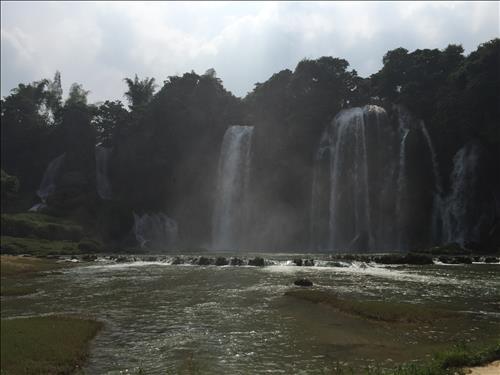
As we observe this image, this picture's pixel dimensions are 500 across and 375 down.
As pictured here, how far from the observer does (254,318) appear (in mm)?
21922

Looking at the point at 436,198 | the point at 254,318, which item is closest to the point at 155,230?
the point at 436,198

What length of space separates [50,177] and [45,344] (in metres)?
101

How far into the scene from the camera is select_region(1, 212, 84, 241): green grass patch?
3250 inches

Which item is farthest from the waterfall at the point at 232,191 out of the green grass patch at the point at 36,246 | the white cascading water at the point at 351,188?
the green grass patch at the point at 36,246

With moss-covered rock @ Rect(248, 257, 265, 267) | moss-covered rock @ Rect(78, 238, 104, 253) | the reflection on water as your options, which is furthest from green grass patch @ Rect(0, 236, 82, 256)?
moss-covered rock @ Rect(248, 257, 265, 267)

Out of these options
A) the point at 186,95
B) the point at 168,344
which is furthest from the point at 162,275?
the point at 186,95

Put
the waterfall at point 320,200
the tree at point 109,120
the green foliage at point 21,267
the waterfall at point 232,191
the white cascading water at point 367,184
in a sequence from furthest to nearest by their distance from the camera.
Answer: the tree at point 109,120 → the waterfall at point 232,191 → the waterfall at point 320,200 → the white cascading water at point 367,184 → the green foliage at point 21,267

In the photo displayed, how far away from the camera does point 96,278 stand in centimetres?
3894

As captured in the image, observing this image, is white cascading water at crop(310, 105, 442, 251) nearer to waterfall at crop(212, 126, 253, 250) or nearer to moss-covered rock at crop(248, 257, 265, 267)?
waterfall at crop(212, 126, 253, 250)

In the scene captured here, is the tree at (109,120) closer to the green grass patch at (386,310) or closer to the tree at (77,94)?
the tree at (77,94)

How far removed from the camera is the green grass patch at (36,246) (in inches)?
2648

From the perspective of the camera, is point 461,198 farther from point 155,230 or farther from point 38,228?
point 38,228

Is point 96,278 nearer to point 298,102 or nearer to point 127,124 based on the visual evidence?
point 298,102

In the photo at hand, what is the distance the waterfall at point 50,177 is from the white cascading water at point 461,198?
82.9 m
